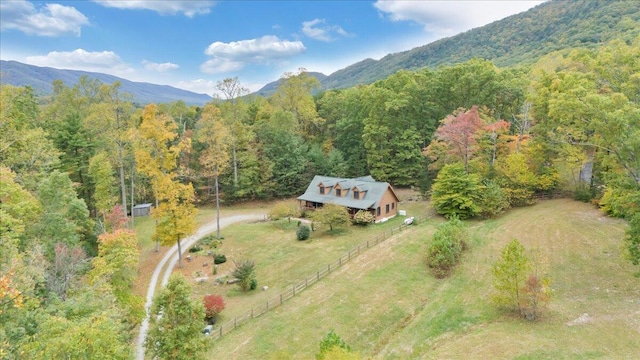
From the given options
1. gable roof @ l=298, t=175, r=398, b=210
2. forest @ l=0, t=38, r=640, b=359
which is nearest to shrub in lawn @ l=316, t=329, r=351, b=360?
Result: forest @ l=0, t=38, r=640, b=359

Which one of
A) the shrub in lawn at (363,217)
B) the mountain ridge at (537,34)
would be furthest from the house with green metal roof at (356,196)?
the mountain ridge at (537,34)

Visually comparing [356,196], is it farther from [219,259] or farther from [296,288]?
[296,288]

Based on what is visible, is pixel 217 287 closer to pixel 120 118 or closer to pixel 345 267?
pixel 345 267

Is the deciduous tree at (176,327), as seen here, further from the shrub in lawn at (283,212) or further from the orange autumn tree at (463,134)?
the orange autumn tree at (463,134)

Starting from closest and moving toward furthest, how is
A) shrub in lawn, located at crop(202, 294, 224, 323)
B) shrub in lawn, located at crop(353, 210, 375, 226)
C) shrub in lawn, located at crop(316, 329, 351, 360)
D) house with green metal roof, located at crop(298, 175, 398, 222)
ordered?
shrub in lawn, located at crop(316, 329, 351, 360) → shrub in lawn, located at crop(202, 294, 224, 323) → shrub in lawn, located at crop(353, 210, 375, 226) → house with green metal roof, located at crop(298, 175, 398, 222)

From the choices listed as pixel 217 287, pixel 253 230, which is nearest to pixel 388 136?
pixel 253 230

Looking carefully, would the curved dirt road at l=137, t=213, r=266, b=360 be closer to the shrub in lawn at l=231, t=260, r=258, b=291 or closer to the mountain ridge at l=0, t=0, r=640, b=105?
the shrub in lawn at l=231, t=260, r=258, b=291
